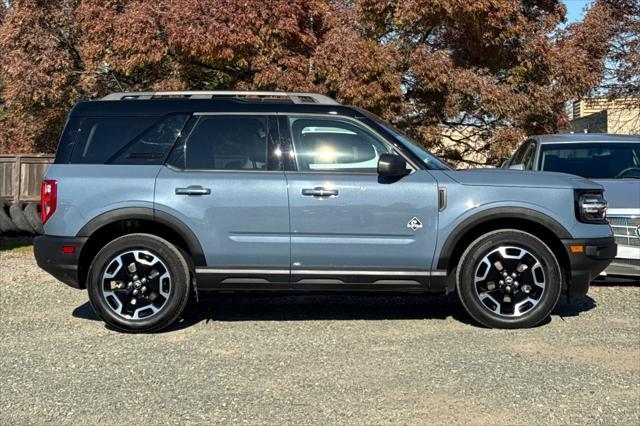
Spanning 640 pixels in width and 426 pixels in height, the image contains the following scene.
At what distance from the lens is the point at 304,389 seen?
4332 millimetres

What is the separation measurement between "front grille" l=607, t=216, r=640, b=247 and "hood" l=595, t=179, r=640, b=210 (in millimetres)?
134

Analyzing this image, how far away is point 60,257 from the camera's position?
564cm

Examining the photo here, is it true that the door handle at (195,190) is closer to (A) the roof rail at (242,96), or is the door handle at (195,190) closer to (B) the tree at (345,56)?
(A) the roof rail at (242,96)

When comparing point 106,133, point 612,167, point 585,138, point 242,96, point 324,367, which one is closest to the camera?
point 324,367

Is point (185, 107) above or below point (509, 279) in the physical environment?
above

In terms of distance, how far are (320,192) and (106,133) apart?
200cm

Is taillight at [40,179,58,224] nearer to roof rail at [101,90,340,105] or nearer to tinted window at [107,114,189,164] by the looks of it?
tinted window at [107,114,189,164]

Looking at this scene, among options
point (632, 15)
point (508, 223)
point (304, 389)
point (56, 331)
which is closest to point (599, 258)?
point (508, 223)

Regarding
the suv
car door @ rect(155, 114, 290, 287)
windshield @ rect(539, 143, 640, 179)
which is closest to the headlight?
the suv

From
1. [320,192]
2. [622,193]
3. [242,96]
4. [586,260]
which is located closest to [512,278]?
[586,260]

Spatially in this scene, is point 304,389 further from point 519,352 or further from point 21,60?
point 21,60

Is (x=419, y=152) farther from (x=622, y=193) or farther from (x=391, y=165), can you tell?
(x=622, y=193)

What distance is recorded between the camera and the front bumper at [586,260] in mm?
5609

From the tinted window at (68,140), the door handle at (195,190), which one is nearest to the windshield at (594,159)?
the door handle at (195,190)
